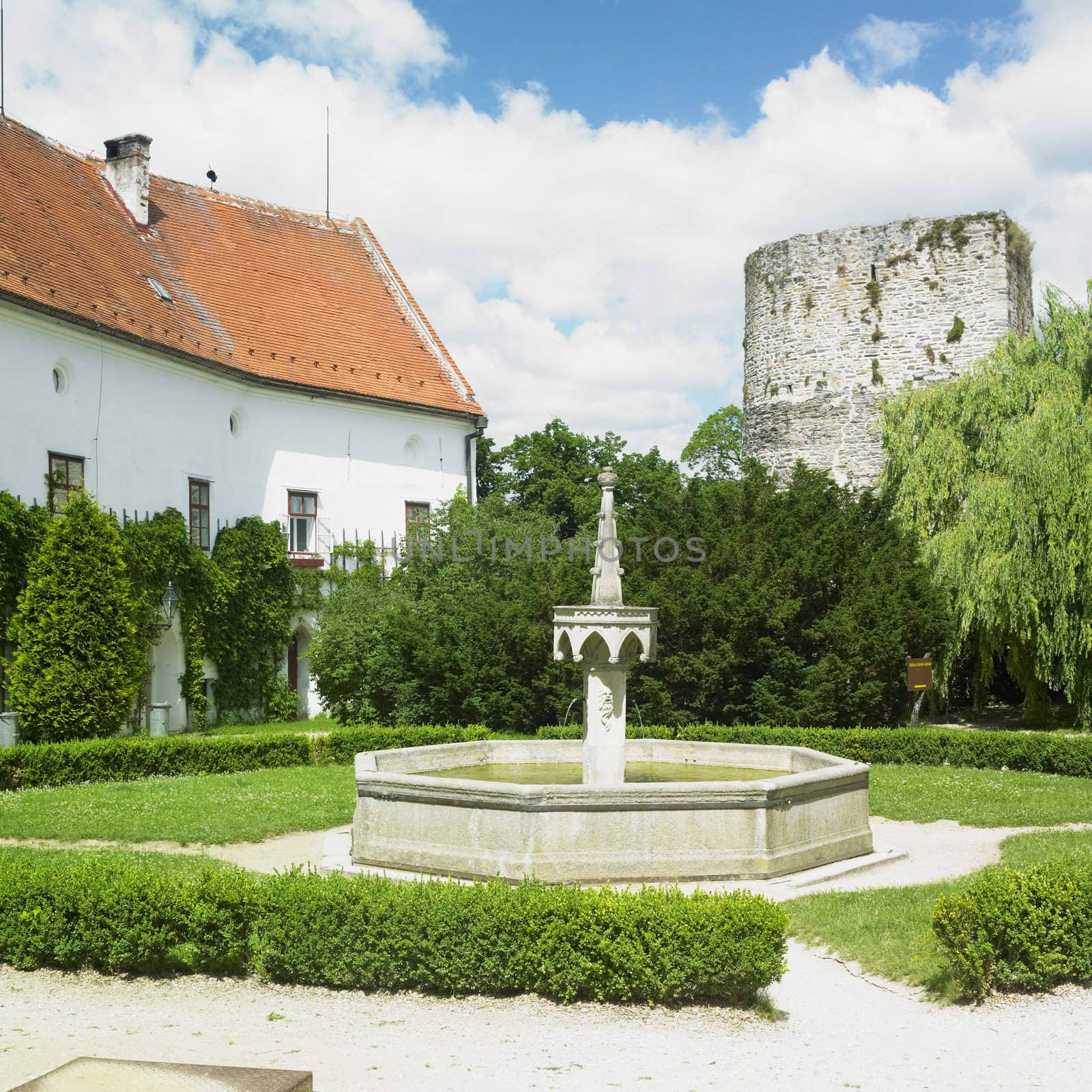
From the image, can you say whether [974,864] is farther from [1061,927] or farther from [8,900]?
[8,900]

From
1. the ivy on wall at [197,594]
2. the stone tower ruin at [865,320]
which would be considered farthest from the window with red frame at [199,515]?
the stone tower ruin at [865,320]

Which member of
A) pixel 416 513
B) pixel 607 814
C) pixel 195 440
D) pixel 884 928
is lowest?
pixel 884 928

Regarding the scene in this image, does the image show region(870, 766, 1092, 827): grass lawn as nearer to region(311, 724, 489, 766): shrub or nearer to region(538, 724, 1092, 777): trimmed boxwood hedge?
region(538, 724, 1092, 777): trimmed boxwood hedge

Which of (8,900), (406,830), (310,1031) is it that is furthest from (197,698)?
(310,1031)

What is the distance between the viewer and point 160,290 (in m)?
29.8

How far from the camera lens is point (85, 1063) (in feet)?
19.1

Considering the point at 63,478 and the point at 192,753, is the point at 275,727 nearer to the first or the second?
the point at 63,478

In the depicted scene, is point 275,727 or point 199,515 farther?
point 275,727

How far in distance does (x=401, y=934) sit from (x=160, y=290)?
81.7 ft

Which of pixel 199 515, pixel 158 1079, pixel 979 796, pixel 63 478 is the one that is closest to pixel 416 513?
pixel 199 515

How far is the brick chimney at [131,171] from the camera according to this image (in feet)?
103

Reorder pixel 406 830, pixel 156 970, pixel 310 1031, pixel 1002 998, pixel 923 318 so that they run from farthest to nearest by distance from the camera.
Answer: pixel 923 318 < pixel 406 830 < pixel 156 970 < pixel 1002 998 < pixel 310 1031

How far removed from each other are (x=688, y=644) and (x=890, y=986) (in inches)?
557

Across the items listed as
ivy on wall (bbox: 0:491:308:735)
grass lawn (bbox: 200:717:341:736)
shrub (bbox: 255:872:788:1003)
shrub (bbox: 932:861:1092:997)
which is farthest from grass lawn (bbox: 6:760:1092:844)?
grass lawn (bbox: 200:717:341:736)
